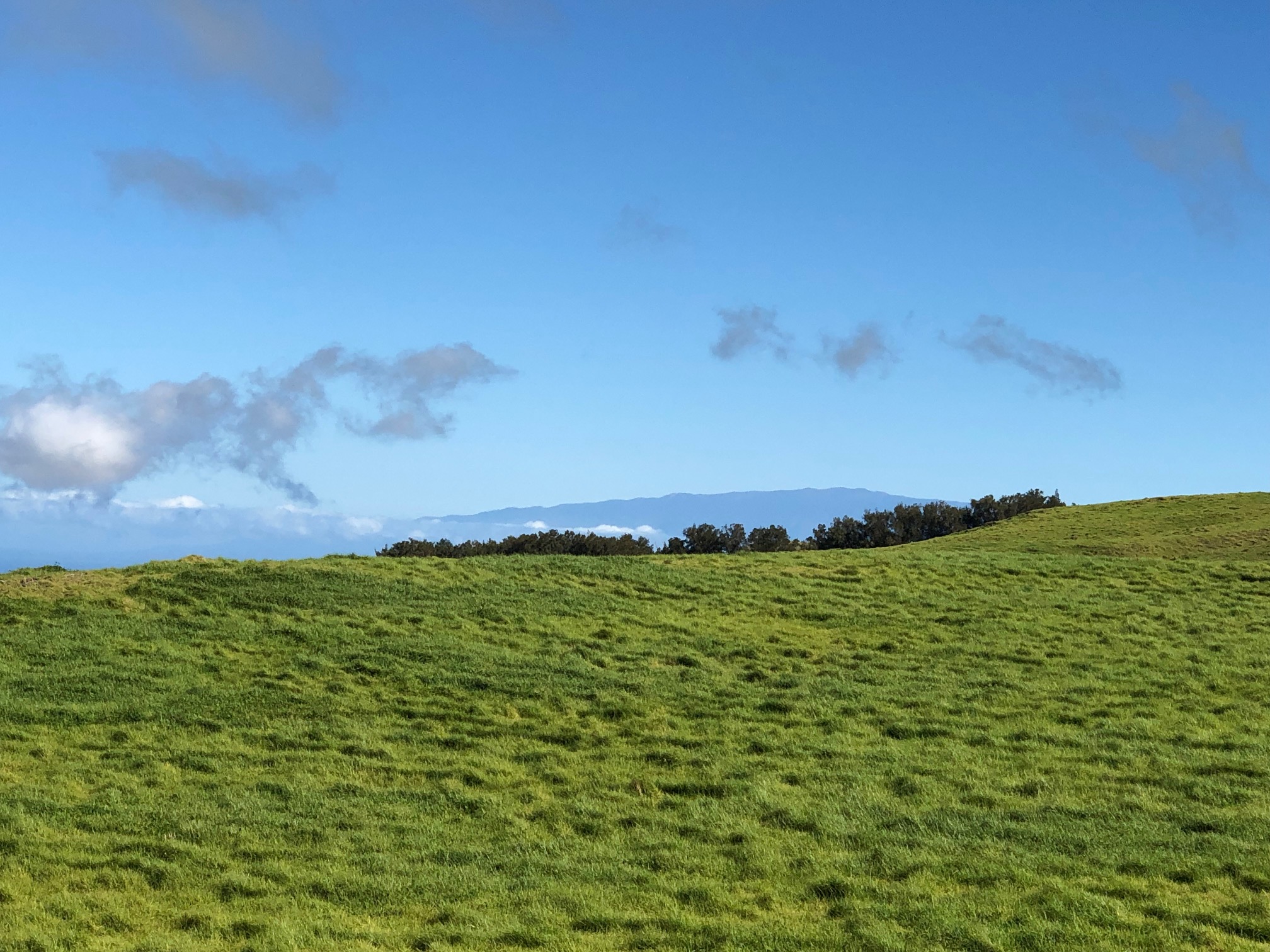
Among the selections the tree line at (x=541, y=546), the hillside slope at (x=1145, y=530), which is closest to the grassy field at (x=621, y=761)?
the hillside slope at (x=1145, y=530)

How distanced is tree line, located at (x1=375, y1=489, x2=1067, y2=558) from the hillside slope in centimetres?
686

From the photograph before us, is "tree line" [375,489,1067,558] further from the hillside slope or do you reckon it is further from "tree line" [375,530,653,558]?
the hillside slope

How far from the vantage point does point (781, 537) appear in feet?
224

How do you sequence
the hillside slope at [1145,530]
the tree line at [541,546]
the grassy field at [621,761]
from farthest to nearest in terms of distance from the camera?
1. the tree line at [541,546]
2. the hillside slope at [1145,530]
3. the grassy field at [621,761]

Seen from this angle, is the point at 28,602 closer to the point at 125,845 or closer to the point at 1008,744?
the point at 125,845

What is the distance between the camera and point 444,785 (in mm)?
17609

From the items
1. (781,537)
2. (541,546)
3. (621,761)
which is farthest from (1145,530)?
(621,761)

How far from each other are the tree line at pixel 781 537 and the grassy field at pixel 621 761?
73.0 ft

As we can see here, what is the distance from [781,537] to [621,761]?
5020cm

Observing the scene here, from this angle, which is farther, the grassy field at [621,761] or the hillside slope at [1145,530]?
the hillside slope at [1145,530]

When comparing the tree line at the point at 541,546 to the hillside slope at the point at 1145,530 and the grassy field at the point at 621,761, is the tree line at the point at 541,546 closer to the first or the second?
the hillside slope at the point at 1145,530

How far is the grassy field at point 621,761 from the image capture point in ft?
40.2

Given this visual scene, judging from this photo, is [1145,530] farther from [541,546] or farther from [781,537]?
[541,546]

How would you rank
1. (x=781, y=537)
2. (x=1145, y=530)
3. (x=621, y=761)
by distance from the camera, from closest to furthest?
1. (x=621, y=761)
2. (x=1145, y=530)
3. (x=781, y=537)
